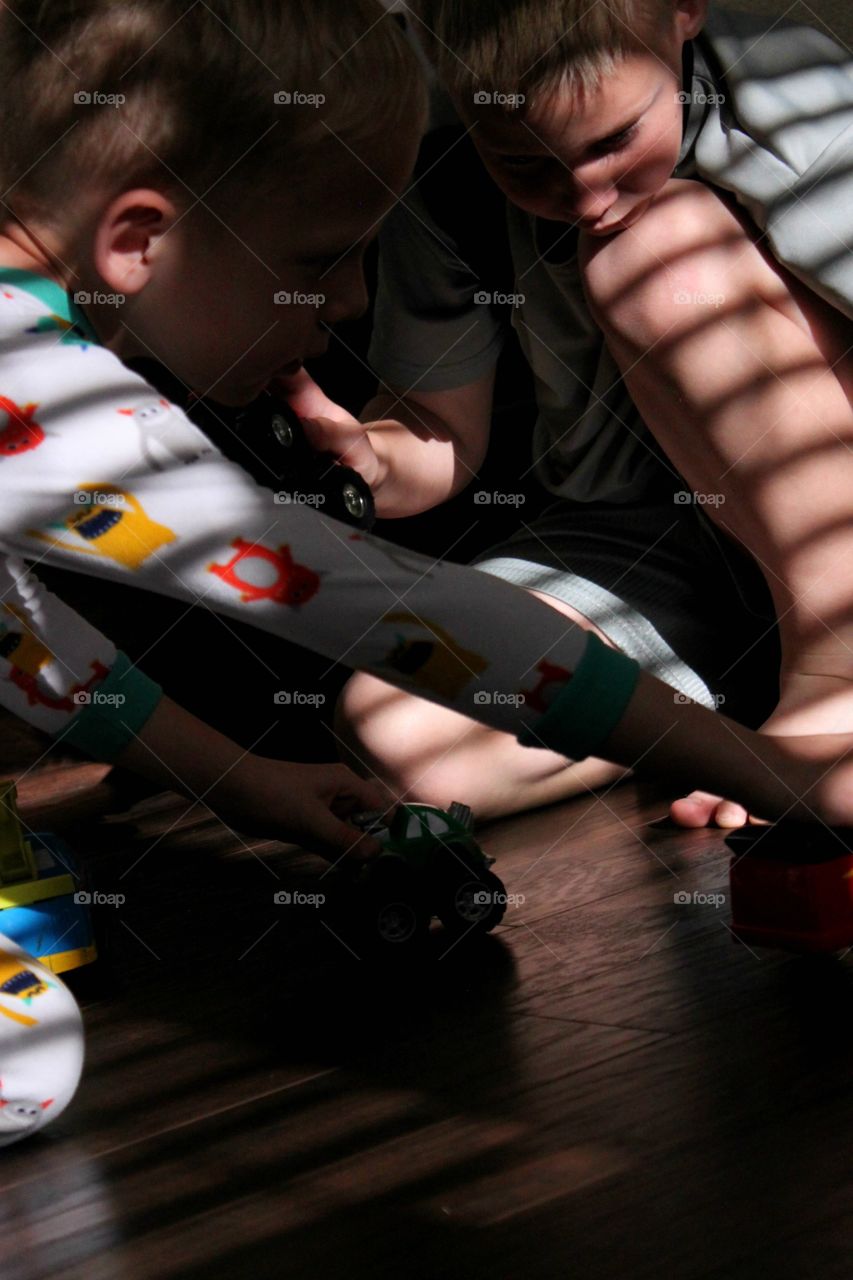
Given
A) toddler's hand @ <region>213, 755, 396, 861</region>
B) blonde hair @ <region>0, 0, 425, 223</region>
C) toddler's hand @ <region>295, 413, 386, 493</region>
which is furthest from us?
toddler's hand @ <region>295, 413, 386, 493</region>

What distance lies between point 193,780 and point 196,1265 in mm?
524

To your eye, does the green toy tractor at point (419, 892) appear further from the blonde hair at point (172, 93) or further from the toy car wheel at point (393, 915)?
the blonde hair at point (172, 93)

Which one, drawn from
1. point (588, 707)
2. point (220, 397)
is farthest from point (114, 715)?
point (588, 707)

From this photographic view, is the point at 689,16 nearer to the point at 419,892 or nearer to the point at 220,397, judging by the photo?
the point at 220,397

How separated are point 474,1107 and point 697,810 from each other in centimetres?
53

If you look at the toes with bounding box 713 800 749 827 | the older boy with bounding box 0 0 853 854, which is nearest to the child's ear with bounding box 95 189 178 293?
the older boy with bounding box 0 0 853 854

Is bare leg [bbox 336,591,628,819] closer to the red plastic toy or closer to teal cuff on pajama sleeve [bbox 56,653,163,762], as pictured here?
teal cuff on pajama sleeve [bbox 56,653,163,762]

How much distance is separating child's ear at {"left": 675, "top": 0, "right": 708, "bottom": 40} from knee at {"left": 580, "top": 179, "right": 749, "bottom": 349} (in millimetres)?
123

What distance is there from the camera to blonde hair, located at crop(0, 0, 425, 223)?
0.93 meters

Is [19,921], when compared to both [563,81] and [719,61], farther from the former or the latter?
[719,61]

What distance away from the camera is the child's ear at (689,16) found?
4.11 feet

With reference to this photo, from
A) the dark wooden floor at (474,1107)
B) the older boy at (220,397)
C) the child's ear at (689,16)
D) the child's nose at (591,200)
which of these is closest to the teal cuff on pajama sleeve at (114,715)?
the older boy at (220,397)

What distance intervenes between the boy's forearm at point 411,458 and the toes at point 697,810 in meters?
0.50

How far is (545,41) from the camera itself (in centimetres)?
119
